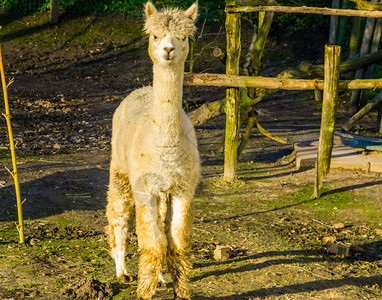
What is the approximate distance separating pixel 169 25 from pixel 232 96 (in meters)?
4.18

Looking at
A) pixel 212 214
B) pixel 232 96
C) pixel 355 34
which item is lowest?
pixel 212 214

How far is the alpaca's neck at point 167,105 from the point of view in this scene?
4023mm

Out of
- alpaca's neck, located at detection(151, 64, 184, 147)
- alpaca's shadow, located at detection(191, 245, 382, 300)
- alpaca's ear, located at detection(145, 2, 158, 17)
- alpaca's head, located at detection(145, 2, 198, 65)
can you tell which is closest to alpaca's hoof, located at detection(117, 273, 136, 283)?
alpaca's shadow, located at detection(191, 245, 382, 300)

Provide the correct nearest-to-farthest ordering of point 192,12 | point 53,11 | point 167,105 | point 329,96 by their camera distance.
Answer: point 167,105 → point 192,12 → point 329,96 → point 53,11

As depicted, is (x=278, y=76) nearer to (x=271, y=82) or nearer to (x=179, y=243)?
(x=271, y=82)

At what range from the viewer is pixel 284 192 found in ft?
25.9

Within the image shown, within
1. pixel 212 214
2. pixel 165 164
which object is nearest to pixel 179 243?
pixel 165 164

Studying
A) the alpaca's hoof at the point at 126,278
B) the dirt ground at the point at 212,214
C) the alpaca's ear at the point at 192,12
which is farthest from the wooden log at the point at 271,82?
the alpaca's hoof at the point at 126,278

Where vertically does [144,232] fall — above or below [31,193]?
above

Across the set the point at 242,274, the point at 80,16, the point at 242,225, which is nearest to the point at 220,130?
the point at 242,225

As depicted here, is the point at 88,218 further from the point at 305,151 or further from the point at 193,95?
the point at 193,95

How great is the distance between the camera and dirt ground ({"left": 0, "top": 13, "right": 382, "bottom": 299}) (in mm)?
4910

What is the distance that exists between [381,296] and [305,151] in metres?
4.52

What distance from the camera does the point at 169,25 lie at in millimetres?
3936
